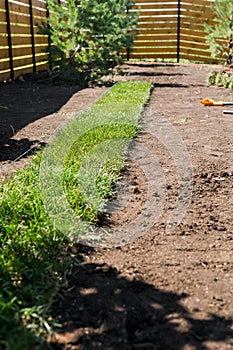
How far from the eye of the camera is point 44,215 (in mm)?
2527

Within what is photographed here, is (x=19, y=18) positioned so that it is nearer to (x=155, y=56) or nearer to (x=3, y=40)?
(x=3, y=40)

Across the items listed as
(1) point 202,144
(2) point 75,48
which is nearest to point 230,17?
(2) point 75,48

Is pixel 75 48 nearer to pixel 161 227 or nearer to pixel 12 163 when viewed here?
pixel 12 163

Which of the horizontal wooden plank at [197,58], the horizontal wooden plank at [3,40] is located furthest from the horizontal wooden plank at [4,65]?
the horizontal wooden plank at [197,58]

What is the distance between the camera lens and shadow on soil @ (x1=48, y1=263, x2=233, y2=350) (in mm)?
1679

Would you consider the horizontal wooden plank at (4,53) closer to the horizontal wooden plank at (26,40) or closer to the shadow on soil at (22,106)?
the horizontal wooden plank at (26,40)

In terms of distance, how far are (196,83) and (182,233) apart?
26.0ft

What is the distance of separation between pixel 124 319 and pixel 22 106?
5496 millimetres

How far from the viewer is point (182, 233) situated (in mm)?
2672

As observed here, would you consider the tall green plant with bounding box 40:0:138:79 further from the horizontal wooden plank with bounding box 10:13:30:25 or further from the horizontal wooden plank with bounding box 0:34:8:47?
the horizontal wooden plank with bounding box 0:34:8:47

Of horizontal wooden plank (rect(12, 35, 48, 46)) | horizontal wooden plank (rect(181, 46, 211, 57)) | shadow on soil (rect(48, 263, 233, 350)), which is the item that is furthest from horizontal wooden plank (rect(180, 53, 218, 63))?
shadow on soil (rect(48, 263, 233, 350))

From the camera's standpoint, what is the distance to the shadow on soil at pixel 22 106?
449 centimetres

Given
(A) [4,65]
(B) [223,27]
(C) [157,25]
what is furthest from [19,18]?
(C) [157,25]

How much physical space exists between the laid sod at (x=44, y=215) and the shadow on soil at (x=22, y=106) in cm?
39
